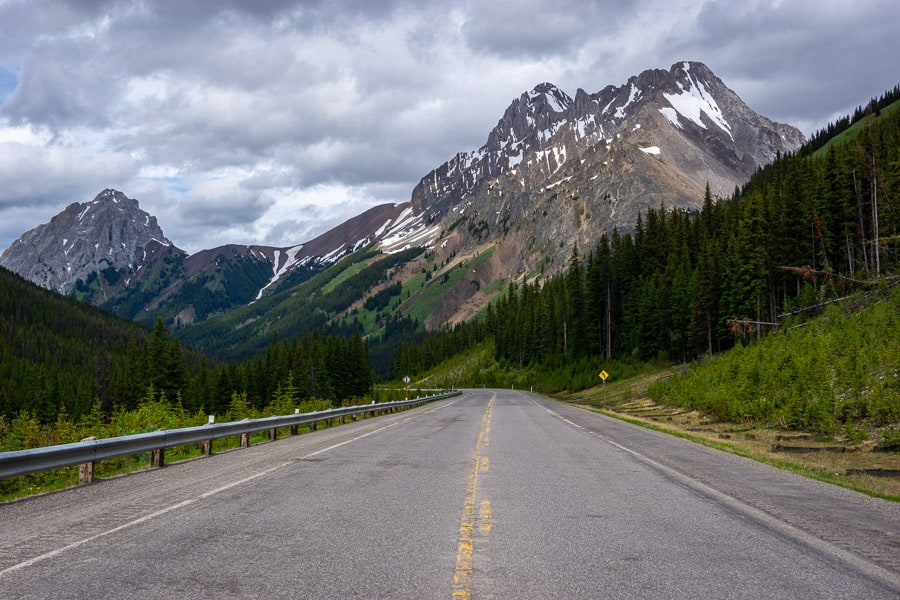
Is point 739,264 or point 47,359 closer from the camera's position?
point 739,264

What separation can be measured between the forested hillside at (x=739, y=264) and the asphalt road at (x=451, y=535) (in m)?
15.0

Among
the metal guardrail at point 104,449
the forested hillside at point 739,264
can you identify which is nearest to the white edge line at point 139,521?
the metal guardrail at point 104,449

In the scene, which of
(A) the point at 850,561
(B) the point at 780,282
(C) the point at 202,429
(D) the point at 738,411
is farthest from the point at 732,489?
(B) the point at 780,282

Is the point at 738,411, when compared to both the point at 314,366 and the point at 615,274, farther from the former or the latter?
the point at 314,366

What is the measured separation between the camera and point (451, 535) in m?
6.83

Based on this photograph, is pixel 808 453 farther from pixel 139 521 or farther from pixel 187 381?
pixel 187 381

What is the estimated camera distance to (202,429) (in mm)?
15625

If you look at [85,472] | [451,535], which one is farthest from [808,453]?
[85,472]

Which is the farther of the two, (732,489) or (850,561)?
(732,489)

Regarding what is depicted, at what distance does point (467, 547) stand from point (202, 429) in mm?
11259

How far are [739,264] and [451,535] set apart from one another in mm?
61766

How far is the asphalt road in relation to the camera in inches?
201

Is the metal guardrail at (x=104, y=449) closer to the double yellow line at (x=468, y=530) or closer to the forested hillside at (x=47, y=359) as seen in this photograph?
the double yellow line at (x=468, y=530)

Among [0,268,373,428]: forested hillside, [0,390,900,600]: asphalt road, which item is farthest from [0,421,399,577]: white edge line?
[0,268,373,428]: forested hillside
